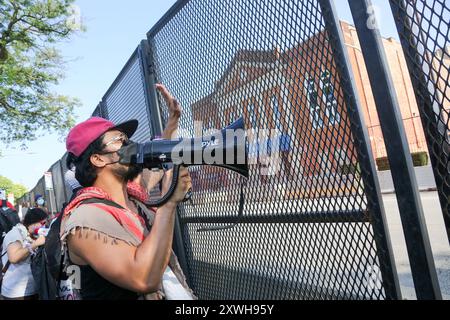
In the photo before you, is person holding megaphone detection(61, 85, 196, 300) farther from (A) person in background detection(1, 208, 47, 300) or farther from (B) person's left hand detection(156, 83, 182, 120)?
(A) person in background detection(1, 208, 47, 300)

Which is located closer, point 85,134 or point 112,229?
point 112,229

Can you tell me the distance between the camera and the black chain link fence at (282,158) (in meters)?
1.56

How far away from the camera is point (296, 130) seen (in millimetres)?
1782

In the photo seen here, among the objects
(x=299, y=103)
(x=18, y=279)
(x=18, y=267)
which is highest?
(x=299, y=103)

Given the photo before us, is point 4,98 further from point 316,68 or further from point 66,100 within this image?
point 316,68

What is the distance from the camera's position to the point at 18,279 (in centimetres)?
347

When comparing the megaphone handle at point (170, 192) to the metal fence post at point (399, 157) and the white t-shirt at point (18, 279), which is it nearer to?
the metal fence post at point (399, 157)

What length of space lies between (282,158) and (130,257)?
3.01 ft

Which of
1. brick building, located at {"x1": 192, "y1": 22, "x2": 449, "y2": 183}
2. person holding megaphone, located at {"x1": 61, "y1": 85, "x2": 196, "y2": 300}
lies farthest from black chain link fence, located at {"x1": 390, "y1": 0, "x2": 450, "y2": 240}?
person holding megaphone, located at {"x1": 61, "y1": 85, "x2": 196, "y2": 300}

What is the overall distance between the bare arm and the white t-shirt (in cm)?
254

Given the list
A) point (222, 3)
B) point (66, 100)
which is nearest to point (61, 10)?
point (66, 100)

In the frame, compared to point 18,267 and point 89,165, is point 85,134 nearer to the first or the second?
point 89,165

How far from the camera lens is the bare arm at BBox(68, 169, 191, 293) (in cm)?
137

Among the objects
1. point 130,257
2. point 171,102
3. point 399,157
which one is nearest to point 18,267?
point 171,102
